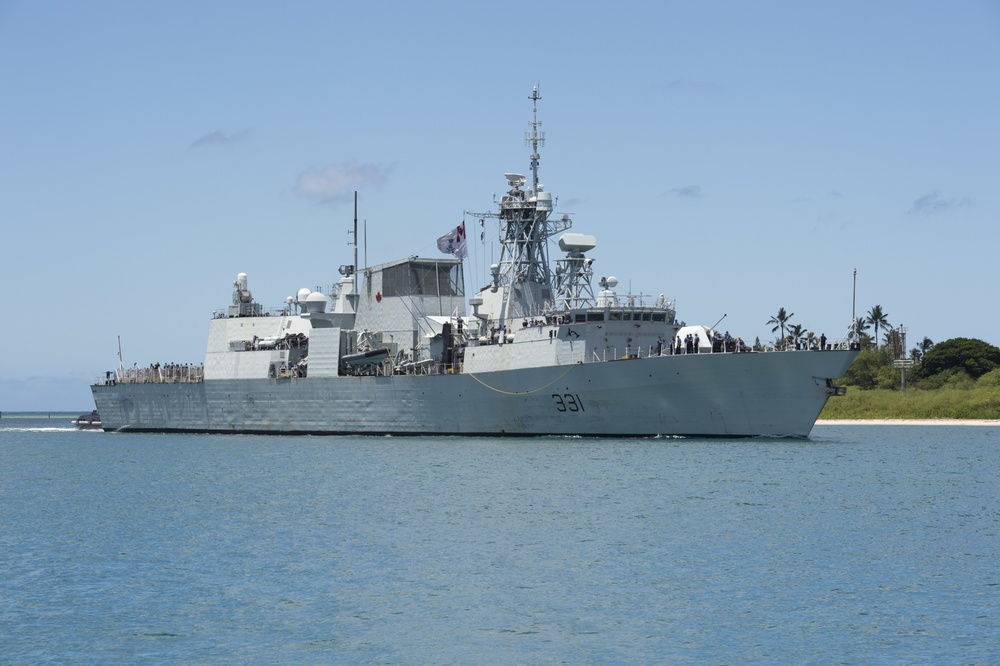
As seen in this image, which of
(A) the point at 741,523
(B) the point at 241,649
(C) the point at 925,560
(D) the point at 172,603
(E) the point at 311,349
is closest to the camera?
(B) the point at 241,649

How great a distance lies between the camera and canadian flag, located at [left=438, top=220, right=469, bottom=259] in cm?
4709

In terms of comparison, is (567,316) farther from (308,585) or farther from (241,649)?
(241,649)

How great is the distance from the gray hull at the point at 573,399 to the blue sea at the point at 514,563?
321cm

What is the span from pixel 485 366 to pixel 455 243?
6119 mm

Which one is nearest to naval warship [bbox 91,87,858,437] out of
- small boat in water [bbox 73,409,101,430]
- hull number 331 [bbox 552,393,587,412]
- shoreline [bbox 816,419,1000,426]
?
hull number 331 [bbox 552,393,587,412]

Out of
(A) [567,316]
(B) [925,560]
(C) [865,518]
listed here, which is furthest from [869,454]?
(B) [925,560]

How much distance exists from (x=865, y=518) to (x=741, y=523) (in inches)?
109

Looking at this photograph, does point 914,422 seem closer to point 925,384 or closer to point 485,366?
point 925,384

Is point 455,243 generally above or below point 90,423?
above

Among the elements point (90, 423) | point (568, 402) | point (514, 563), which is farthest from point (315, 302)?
point (514, 563)

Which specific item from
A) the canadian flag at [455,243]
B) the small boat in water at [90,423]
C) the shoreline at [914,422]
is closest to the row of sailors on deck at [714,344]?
the canadian flag at [455,243]

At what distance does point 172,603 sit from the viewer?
1688 centimetres

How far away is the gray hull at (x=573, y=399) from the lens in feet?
123

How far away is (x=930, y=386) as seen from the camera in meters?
73.1
